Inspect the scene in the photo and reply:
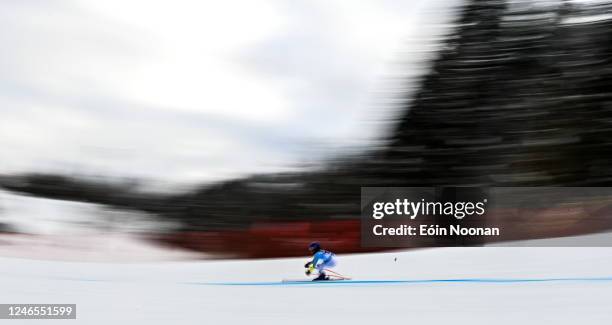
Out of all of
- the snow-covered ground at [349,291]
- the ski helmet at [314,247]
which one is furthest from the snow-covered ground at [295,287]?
the ski helmet at [314,247]

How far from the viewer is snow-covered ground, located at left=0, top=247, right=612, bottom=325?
10.8 feet

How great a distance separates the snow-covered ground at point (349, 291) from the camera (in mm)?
3291

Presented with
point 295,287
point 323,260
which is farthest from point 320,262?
point 295,287

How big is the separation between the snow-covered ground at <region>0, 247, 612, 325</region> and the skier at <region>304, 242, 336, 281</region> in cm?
5

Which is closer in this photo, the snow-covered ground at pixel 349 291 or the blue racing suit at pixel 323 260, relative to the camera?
the snow-covered ground at pixel 349 291

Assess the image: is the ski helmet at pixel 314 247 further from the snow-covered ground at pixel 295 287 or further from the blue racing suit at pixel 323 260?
the snow-covered ground at pixel 295 287

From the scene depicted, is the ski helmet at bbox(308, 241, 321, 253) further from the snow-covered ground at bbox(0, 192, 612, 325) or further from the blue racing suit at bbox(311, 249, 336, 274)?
the snow-covered ground at bbox(0, 192, 612, 325)

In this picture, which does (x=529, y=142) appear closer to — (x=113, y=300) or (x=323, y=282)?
(x=323, y=282)

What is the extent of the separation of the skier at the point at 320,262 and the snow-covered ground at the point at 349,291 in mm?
55

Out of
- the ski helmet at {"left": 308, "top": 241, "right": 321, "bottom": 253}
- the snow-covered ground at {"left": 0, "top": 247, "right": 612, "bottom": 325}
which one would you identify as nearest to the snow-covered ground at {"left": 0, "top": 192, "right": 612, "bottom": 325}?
the snow-covered ground at {"left": 0, "top": 247, "right": 612, "bottom": 325}

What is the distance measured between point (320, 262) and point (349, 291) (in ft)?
0.79

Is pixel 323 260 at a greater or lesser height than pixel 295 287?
greater

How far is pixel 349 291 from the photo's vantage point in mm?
3348

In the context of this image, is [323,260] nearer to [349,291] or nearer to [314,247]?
[314,247]
